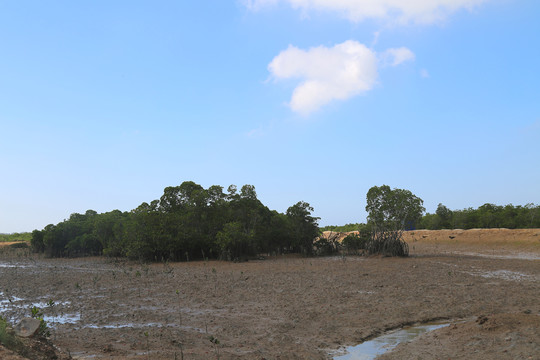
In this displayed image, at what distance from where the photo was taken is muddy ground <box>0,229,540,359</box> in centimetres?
695

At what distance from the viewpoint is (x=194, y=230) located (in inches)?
1078

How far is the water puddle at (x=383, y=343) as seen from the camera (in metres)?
6.99

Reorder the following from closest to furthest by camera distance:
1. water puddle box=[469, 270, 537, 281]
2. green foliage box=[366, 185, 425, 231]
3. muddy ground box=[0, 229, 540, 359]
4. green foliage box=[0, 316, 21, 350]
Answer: green foliage box=[0, 316, 21, 350]
muddy ground box=[0, 229, 540, 359]
water puddle box=[469, 270, 537, 281]
green foliage box=[366, 185, 425, 231]

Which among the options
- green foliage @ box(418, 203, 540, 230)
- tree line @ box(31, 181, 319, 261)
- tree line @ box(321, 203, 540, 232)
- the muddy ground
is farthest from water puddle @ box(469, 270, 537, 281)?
green foliage @ box(418, 203, 540, 230)

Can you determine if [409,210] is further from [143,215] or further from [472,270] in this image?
[143,215]

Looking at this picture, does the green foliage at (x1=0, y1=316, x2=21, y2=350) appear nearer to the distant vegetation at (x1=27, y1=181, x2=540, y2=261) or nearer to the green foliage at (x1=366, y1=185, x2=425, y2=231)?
the distant vegetation at (x1=27, y1=181, x2=540, y2=261)

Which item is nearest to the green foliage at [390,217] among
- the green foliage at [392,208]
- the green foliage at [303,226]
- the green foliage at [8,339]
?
the green foliage at [392,208]

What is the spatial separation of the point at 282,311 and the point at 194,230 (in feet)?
59.1

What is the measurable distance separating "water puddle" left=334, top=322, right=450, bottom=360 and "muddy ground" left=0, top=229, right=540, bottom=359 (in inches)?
8.9

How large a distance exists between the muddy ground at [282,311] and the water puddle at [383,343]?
0.23m

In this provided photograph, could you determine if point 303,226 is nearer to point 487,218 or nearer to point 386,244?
point 386,244

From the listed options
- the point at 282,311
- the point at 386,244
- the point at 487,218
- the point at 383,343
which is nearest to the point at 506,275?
the point at 386,244

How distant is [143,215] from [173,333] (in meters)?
20.5

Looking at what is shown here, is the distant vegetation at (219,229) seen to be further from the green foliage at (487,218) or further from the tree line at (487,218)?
the green foliage at (487,218)
